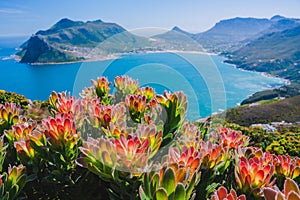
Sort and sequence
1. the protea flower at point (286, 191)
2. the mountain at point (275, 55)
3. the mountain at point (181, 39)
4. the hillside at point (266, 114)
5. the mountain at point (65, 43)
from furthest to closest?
1. the mountain at point (275, 55)
2. the mountain at point (65, 43)
3. the hillside at point (266, 114)
4. the mountain at point (181, 39)
5. the protea flower at point (286, 191)

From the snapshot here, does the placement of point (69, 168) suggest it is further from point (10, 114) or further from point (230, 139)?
point (230, 139)

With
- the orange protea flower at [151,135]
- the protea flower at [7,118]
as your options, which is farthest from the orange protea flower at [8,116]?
the orange protea flower at [151,135]

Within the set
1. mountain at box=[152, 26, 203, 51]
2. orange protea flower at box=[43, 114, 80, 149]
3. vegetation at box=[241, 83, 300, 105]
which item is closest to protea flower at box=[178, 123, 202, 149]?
orange protea flower at box=[43, 114, 80, 149]

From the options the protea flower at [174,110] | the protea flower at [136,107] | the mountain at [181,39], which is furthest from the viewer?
the mountain at [181,39]

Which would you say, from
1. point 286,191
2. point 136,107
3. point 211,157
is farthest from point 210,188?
point 136,107

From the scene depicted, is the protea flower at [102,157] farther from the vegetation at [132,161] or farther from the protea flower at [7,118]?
the protea flower at [7,118]

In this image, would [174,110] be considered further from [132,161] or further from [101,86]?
[101,86]
